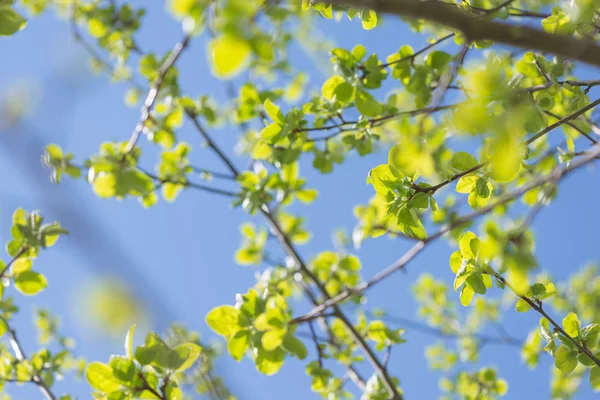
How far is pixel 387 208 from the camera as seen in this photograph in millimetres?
1218

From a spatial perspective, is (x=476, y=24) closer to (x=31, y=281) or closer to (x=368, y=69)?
(x=368, y=69)

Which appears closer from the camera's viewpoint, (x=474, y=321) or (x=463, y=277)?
(x=463, y=277)

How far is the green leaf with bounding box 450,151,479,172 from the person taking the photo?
124cm

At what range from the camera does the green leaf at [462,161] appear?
4.06 feet

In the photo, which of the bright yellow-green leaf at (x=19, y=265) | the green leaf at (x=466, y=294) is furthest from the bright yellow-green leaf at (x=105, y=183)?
the green leaf at (x=466, y=294)

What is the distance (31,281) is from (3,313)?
0.51 meters

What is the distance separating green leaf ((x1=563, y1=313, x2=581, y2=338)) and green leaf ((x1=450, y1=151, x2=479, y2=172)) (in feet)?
1.64

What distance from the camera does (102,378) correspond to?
1.27m

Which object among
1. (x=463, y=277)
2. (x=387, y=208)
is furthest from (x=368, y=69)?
(x=463, y=277)

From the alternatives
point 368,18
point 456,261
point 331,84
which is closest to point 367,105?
point 331,84

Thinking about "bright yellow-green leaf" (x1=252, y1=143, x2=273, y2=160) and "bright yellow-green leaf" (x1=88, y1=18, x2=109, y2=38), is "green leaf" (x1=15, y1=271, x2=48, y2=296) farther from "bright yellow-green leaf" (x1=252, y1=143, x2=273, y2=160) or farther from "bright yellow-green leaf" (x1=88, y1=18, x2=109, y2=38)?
"bright yellow-green leaf" (x1=88, y1=18, x2=109, y2=38)

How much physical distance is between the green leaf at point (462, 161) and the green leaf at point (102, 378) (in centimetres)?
99

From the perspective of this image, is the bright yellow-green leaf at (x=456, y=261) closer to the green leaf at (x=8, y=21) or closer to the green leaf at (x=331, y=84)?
the green leaf at (x=331, y=84)

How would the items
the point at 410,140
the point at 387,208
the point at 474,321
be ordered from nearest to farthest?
the point at 410,140 → the point at 387,208 → the point at 474,321
